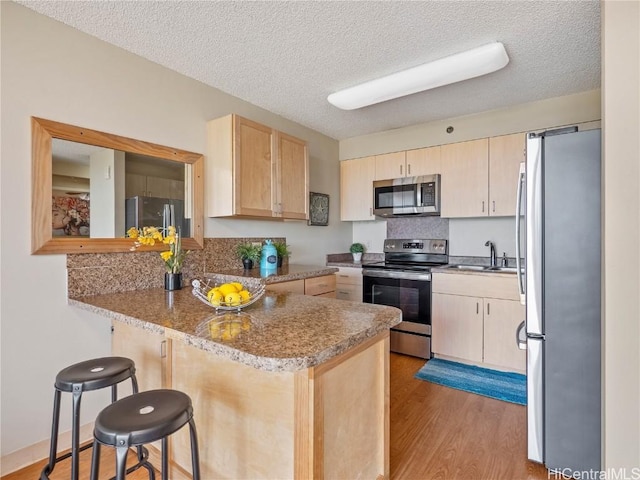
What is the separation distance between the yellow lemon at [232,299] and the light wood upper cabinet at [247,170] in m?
1.21

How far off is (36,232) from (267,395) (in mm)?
1579

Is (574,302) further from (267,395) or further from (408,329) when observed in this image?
(408,329)

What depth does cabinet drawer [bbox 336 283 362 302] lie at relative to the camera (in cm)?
367

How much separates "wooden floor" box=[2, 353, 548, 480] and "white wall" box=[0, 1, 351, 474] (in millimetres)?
372

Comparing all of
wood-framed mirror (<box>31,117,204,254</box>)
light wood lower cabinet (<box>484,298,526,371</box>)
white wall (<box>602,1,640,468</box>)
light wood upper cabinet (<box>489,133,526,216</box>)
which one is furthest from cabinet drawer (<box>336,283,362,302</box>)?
white wall (<box>602,1,640,468</box>)

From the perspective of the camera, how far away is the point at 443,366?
3092 millimetres

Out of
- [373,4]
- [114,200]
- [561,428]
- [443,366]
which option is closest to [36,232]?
[114,200]

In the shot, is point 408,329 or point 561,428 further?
point 408,329

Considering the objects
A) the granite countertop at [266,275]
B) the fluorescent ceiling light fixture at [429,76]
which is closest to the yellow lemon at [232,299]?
the granite countertop at [266,275]

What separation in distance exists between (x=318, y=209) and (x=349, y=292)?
1015 millimetres

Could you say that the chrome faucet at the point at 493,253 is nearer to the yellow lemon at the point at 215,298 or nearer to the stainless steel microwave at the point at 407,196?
the stainless steel microwave at the point at 407,196

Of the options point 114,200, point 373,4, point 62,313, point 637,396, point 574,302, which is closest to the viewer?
point 637,396

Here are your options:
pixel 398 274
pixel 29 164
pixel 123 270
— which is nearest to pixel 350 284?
pixel 398 274

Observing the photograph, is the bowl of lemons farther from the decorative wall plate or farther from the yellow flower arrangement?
the decorative wall plate
